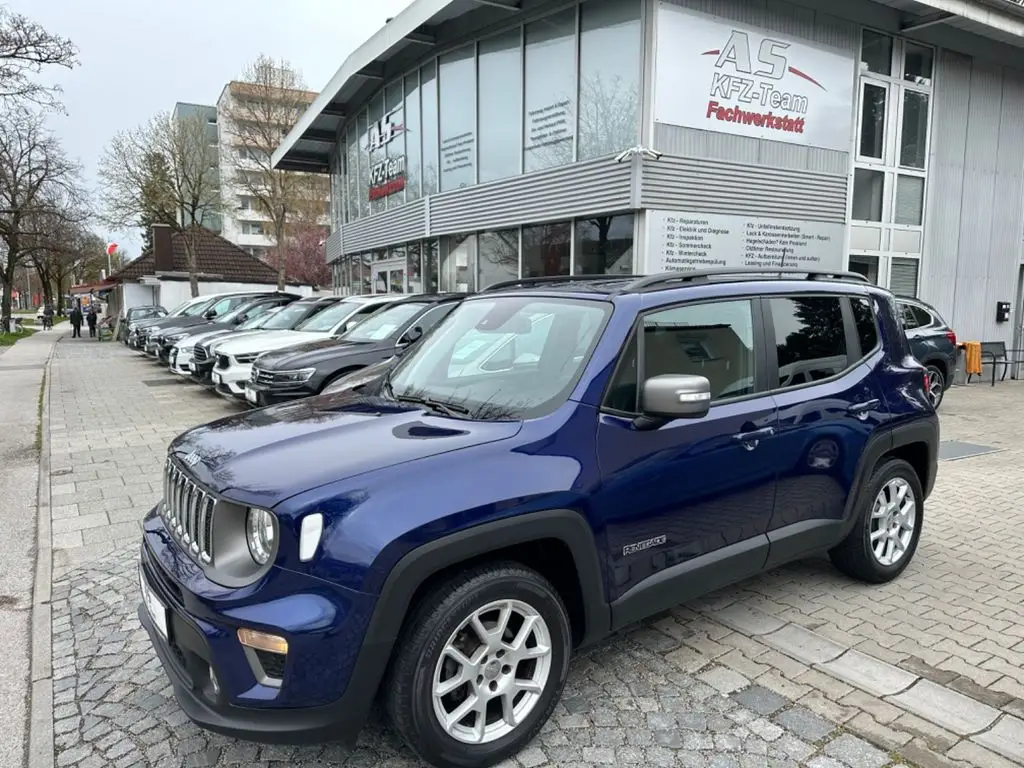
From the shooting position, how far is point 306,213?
134 feet

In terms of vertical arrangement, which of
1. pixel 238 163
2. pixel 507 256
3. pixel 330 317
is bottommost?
pixel 330 317

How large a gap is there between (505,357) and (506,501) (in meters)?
1.02

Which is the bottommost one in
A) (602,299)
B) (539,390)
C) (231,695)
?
(231,695)

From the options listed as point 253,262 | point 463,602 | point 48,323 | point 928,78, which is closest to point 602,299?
point 463,602

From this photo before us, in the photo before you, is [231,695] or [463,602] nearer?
[231,695]

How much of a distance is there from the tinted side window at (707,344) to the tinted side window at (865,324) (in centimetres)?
94

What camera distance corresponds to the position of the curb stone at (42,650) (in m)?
2.78

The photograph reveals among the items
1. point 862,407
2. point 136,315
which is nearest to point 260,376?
point 862,407

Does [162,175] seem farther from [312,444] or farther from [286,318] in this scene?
[312,444]

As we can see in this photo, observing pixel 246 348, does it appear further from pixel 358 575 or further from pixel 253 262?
pixel 253 262

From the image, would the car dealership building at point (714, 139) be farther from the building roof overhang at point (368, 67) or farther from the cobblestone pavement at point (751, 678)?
the cobblestone pavement at point (751, 678)

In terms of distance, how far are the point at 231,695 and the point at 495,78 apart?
12.8 metres

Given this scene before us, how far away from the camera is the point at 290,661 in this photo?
221 centimetres

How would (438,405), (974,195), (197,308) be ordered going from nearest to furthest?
(438,405), (974,195), (197,308)
